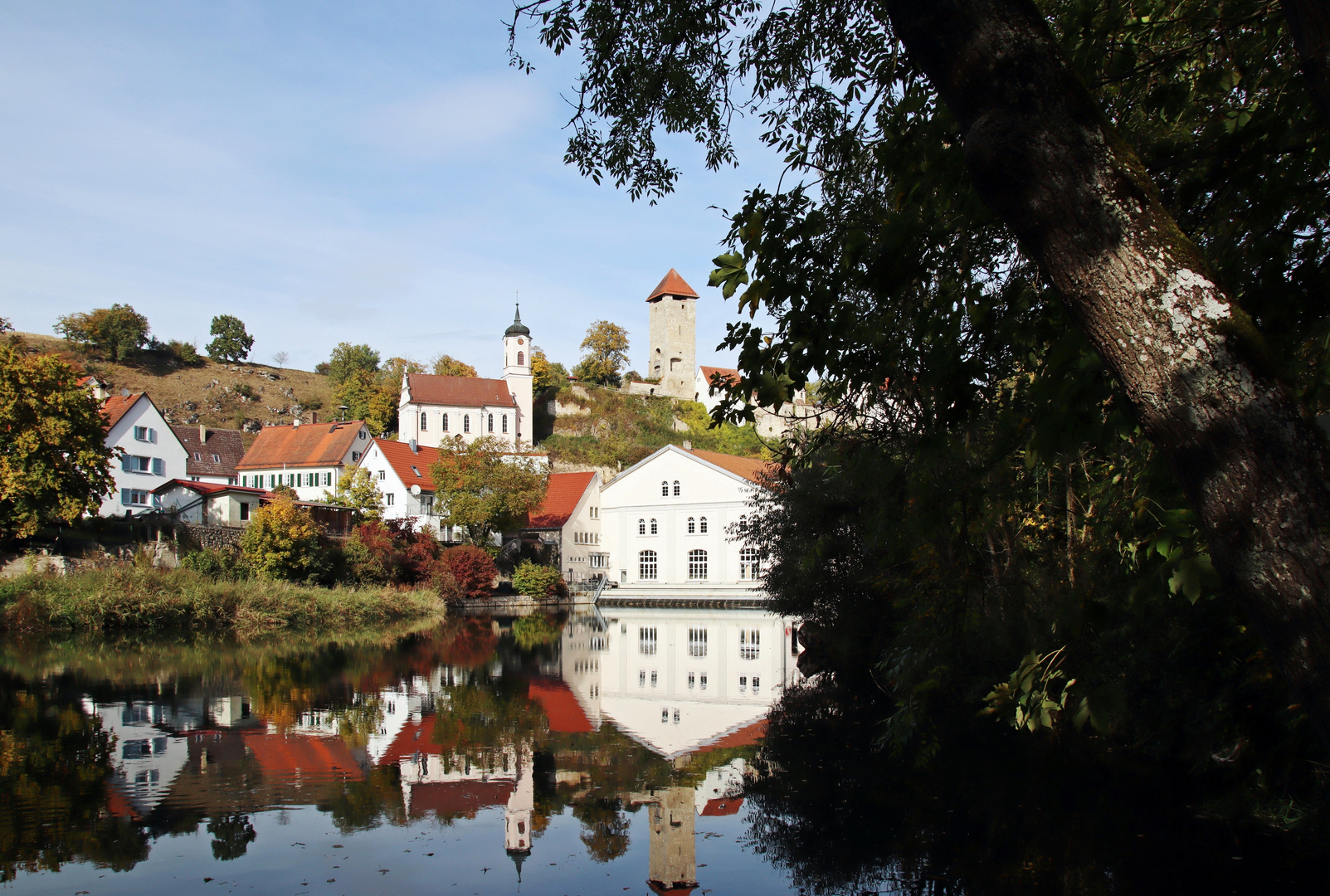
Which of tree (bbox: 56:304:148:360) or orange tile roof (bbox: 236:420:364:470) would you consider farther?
tree (bbox: 56:304:148:360)

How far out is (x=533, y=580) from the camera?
45.8 metres

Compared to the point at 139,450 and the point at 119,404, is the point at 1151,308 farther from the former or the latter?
the point at 119,404

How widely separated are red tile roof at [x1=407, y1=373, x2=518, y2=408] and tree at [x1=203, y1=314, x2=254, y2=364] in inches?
1384

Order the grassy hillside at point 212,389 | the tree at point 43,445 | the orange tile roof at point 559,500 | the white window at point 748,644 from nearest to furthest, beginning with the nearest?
1. the white window at point 748,644
2. the tree at point 43,445
3. the orange tile roof at point 559,500
4. the grassy hillside at point 212,389

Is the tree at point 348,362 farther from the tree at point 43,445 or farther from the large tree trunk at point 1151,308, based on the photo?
the large tree trunk at point 1151,308

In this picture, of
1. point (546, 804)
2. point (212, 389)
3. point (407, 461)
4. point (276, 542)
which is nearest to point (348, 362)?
point (212, 389)

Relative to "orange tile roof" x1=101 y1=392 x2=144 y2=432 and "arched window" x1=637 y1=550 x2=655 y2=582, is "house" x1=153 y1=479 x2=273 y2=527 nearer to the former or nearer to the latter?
"orange tile roof" x1=101 y1=392 x2=144 y2=432

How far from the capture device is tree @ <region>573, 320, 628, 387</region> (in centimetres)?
8700

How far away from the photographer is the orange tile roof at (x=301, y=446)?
62.3 metres

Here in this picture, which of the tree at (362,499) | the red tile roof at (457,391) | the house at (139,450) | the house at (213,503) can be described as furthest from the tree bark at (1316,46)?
the red tile roof at (457,391)

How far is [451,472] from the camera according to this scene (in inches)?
1854

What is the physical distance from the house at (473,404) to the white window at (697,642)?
39.4 metres

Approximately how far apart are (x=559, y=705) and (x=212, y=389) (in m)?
81.0

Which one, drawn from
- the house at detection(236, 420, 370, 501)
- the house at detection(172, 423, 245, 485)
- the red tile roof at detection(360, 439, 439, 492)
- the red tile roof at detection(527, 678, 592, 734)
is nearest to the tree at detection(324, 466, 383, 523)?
the red tile roof at detection(360, 439, 439, 492)
